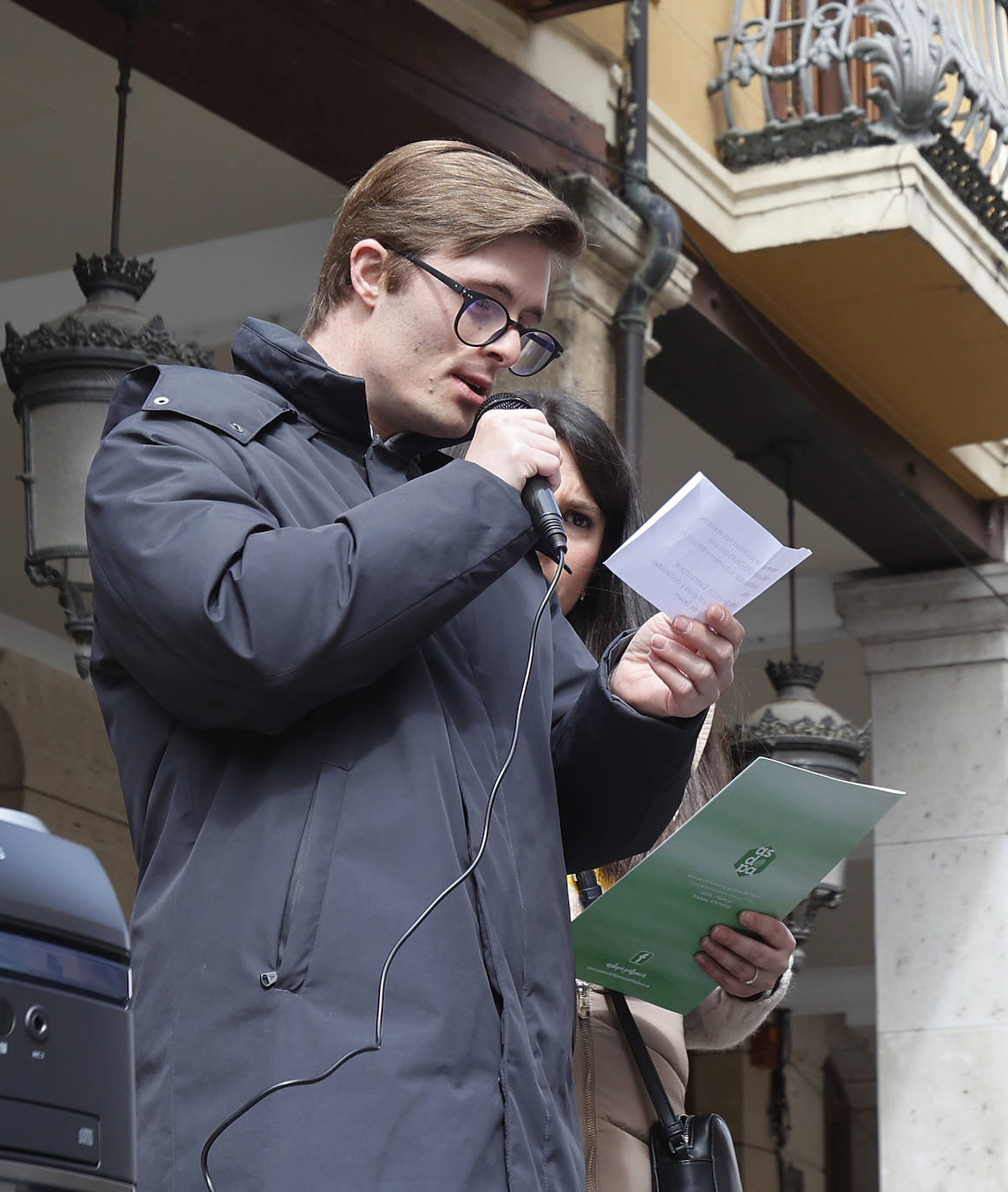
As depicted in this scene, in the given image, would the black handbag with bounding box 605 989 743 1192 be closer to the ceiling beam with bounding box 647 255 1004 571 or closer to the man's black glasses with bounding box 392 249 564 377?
the man's black glasses with bounding box 392 249 564 377

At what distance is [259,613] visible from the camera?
1810 mm

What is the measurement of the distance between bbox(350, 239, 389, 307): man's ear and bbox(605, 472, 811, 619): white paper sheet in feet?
1.46

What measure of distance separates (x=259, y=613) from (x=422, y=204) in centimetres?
66

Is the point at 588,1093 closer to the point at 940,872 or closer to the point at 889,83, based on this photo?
the point at 889,83

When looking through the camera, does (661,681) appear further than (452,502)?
Yes

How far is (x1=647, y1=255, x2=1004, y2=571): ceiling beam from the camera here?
710cm

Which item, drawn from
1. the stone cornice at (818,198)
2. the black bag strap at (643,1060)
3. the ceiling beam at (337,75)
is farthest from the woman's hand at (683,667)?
the stone cornice at (818,198)

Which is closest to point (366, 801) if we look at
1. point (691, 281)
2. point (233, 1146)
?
point (233, 1146)

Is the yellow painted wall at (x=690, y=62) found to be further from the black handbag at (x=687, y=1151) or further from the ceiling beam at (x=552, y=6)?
the black handbag at (x=687, y=1151)

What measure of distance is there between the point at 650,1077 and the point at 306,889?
112cm

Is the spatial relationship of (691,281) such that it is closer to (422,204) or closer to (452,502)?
(422,204)

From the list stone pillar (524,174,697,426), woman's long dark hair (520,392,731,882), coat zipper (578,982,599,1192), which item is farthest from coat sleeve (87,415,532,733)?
stone pillar (524,174,697,426)

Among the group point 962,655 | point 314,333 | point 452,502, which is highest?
point 962,655

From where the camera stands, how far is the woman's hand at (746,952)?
2.70 meters
